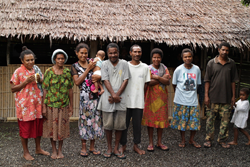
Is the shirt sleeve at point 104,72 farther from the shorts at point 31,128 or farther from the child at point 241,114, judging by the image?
the child at point 241,114

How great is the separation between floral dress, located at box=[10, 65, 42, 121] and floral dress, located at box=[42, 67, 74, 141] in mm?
177

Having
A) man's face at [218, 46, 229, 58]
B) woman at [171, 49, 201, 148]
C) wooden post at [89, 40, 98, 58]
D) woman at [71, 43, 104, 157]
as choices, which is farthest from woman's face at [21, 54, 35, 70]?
man's face at [218, 46, 229, 58]

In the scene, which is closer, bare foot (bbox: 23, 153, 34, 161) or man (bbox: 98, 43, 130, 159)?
man (bbox: 98, 43, 130, 159)

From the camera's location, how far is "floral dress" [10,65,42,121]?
10.8 feet

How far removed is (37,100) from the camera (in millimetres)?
3414

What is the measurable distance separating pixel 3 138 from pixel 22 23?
259 centimetres

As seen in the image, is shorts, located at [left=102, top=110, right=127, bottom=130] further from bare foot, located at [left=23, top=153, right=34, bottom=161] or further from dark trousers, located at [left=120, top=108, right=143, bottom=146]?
bare foot, located at [left=23, top=153, right=34, bottom=161]

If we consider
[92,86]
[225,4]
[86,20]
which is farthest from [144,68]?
[225,4]

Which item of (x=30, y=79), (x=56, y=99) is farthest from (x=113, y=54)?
(x=30, y=79)

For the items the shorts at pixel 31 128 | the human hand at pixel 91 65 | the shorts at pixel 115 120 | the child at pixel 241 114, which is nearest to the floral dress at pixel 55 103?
the shorts at pixel 31 128

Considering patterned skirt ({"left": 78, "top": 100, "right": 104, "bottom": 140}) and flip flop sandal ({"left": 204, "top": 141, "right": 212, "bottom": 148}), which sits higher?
patterned skirt ({"left": 78, "top": 100, "right": 104, "bottom": 140})

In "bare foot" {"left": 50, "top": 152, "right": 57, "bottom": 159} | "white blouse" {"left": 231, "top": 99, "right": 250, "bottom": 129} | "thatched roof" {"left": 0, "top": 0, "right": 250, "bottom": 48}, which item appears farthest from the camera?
"thatched roof" {"left": 0, "top": 0, "right": 250, "bottom": 48}

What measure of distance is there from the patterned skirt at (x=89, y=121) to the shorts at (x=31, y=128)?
63 cm

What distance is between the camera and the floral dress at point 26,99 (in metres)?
3.30
